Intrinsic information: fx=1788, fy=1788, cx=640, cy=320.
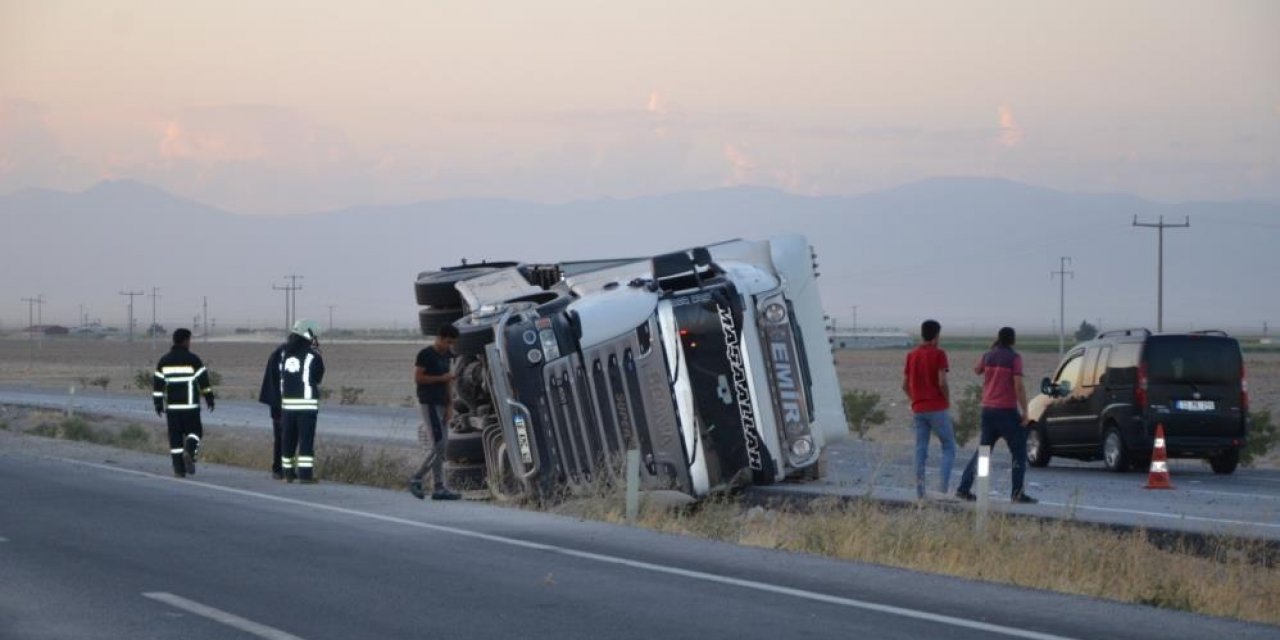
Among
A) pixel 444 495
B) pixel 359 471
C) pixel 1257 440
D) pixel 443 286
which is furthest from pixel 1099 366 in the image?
pixel 444 495

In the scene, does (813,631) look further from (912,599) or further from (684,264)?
(684,264)

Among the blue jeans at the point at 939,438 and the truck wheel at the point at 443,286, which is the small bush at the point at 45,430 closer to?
the truck wheel at the point at 443,286

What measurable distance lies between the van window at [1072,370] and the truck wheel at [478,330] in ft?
36.0

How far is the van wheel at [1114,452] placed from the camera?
25.3 m

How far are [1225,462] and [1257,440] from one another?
7057 mm

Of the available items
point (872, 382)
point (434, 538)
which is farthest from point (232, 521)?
point (872, 382)

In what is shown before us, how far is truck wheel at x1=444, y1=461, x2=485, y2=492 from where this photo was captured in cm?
1897

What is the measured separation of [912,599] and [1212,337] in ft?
51.6

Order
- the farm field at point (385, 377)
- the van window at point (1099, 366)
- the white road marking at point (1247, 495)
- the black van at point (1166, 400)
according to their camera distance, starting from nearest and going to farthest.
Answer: the white road marking at point (1247, 495) < the black van at point (1166, 400) < the van window at point (1099, 366) < the farm field at point (385, 377)

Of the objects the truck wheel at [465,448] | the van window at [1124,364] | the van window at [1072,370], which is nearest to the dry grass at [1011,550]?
the truck wheel at [465,448]

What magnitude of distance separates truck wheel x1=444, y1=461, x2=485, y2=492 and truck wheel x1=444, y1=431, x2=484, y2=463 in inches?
2.3

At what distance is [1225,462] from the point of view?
2561 cm

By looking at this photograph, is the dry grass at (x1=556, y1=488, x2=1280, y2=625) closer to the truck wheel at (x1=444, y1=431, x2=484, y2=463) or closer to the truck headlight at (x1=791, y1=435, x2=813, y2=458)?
the truck headlight at (x1=791, y1=435, x2=813, y2=458)

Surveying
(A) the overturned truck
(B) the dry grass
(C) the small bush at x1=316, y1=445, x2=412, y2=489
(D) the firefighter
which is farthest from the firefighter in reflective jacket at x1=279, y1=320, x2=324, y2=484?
(B) the dry grass
